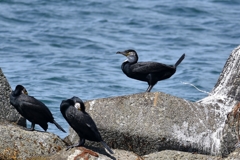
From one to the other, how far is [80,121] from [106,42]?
493 inches

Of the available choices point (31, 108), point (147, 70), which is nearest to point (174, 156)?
point (147, 70)

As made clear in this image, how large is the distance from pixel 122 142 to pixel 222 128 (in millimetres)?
1229

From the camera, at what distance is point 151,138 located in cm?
784

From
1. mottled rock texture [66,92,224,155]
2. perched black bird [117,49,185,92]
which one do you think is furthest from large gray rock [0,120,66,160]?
perched black bird [117,49,185,92]

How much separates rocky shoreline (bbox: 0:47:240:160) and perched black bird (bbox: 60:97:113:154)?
0.15 metres

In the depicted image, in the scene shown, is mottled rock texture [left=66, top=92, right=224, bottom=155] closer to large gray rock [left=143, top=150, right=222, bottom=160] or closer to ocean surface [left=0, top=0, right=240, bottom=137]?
large gray rock [left=143, top=150, right=222, bottom=160]

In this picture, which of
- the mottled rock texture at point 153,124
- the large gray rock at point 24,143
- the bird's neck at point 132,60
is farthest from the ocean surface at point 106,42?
the large gray rock at point 24,143

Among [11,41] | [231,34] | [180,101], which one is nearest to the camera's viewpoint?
[180,101]

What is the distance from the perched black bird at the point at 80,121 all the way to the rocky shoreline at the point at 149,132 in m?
0.15

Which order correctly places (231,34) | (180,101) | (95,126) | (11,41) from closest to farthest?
1. (95,126)
2. (180,101)
3. (11,41)
4. (231,34)

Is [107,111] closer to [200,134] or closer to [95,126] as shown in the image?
[95,126]

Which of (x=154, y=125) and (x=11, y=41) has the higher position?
(x=154, y=125)

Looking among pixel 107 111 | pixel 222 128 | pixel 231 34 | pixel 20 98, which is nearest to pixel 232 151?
pixel 222 128

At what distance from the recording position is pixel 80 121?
7609 mm
